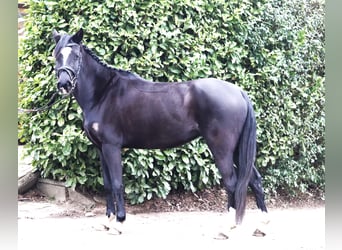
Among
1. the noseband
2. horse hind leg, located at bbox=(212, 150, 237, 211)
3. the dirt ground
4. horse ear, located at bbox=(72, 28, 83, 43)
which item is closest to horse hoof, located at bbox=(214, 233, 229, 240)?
the dirt ground

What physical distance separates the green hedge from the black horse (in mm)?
896

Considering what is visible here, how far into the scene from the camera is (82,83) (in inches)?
151

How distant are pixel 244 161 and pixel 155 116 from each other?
901mm

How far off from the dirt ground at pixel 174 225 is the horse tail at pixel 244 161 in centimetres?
21

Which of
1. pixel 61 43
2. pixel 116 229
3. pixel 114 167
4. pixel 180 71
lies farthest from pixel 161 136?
pixel 180 71

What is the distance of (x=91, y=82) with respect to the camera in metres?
3.88

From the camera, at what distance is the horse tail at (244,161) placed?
3531 millimetres

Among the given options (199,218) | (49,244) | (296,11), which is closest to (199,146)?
(199,218)

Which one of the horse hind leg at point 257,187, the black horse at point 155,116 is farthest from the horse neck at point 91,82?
the horse hind leg at point 257,187

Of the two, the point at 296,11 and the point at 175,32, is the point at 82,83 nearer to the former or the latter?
the point at 175,32

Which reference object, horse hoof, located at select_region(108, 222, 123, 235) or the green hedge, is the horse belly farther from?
the green hedge

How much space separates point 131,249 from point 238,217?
954 millimetres

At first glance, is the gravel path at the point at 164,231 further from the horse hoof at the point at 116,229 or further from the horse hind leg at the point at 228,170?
the horse hind leg at the point at 228,170

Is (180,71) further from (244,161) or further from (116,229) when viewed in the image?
(116,229)
